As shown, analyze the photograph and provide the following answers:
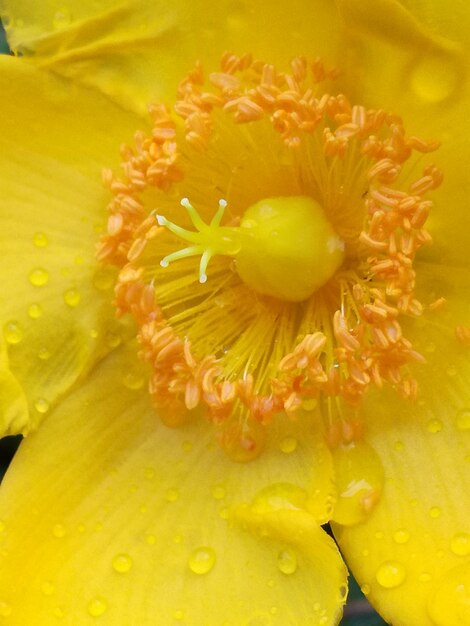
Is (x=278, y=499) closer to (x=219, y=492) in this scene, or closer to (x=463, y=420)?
(x=219, y=492)

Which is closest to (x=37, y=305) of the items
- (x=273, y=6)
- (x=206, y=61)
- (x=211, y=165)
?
(x=211, y=165)

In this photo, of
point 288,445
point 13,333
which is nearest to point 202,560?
point 288,445

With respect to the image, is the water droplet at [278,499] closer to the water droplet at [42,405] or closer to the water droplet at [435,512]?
the water droplet at [435,512]

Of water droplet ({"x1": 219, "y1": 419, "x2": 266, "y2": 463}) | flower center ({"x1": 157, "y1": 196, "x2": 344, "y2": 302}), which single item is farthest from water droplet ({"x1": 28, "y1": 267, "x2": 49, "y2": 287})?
water droplet ({"x1": 219, "y1": 419, "x2": 266, "y2": 463})

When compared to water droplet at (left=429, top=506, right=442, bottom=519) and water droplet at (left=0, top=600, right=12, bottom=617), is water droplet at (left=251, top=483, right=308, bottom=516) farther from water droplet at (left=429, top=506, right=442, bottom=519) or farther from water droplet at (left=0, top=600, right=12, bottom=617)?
water droplet at (left=0, top=600, right=12, bottom=617)

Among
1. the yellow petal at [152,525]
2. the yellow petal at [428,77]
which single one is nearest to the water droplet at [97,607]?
the yellow petal at [152,525]
